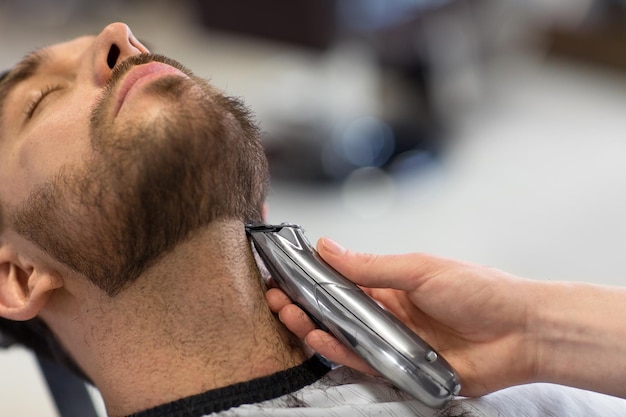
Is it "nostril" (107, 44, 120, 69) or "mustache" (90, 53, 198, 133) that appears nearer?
"mustache" (90, 53, 198, 133)

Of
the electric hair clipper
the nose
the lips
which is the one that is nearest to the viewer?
the electric hair clipper

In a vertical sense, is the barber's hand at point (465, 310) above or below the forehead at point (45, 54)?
below

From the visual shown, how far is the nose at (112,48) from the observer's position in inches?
45.2

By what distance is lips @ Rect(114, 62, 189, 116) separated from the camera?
1043 mm

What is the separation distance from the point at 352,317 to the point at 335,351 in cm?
8

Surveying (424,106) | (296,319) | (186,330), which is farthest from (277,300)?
(424,106)

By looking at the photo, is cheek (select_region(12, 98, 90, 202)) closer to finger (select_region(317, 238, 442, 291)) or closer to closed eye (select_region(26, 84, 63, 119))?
closed eye (select_region(26, 84, 63, 119))

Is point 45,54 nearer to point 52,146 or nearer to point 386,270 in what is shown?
point 52,146

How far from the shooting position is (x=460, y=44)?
4.29 m

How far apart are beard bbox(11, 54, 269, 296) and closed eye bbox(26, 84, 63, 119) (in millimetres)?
166

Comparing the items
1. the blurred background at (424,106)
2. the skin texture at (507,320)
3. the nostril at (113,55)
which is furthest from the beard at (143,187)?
the blurred background at (424,106)

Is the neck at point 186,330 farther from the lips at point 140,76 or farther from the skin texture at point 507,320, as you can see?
the lips at point 140,76

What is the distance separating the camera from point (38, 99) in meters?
1.18

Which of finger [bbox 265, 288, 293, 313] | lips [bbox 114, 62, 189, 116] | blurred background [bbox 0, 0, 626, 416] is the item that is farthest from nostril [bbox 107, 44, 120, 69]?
blurred background [bbox 0, 0, 626, 416]
